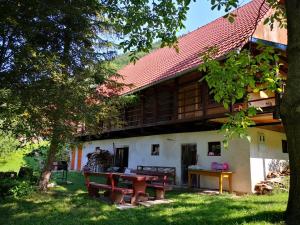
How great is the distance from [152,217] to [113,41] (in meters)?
7.31

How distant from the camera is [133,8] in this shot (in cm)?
714

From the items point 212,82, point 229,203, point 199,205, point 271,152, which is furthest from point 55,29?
point 271,152

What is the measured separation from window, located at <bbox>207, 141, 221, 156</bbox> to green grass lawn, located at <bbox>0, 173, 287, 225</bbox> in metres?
3.69

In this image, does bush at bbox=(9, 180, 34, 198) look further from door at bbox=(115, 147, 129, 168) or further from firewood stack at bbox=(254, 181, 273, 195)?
door at bbox=(115, 147, 129, 168)

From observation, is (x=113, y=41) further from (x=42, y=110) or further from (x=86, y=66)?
(x=42, y=110)

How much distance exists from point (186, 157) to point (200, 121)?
108 inches

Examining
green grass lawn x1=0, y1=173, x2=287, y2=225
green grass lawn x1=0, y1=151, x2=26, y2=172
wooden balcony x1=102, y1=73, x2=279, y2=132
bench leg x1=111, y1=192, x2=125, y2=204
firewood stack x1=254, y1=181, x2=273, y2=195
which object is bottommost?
green grass lawn x1=0, y1=173, x2=287, y2=225

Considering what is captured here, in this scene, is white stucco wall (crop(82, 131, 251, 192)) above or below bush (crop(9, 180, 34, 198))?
above

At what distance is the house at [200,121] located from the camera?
12984mm

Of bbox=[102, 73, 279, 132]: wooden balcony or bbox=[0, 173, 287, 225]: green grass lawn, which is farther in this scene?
bbox=[102, 73, 279, 132]: wooden balcony

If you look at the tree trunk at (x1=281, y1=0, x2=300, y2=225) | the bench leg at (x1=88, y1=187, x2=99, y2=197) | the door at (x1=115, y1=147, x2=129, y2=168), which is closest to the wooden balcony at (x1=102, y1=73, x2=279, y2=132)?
the door at (x1=115, y1=147, x2=129, y2=168)

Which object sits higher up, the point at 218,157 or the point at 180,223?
the point at 218,157

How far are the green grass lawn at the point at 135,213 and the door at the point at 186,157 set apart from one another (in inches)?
179

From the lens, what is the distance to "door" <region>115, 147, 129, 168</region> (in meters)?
20.6
